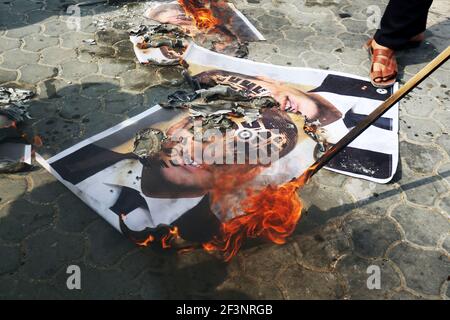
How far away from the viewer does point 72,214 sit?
2.47 metres

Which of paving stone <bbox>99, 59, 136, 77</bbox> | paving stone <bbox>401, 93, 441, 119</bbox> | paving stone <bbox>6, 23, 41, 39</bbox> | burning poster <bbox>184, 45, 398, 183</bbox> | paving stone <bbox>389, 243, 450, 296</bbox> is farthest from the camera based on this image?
paving stone <bbox>6, 23, 41, 39</bbox>

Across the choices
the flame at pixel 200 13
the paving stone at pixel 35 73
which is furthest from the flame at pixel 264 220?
the flame at pixel 200 13

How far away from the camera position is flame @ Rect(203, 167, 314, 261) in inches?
91.3

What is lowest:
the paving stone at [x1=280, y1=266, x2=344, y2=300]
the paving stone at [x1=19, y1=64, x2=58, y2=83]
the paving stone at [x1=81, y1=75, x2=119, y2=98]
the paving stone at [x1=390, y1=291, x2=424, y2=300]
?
the paving stone at [x1=390, y1=291, x2=424, y2=300]

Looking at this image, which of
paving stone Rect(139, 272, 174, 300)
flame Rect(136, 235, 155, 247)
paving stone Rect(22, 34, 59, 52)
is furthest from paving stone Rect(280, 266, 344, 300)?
paving stone Rect(22, 34, 59, 52)

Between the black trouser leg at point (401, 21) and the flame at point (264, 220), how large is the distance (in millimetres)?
1986

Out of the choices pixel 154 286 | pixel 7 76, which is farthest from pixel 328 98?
pixel 7 76

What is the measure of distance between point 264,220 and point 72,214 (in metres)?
1.28

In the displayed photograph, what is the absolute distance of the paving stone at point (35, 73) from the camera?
3.55 meters

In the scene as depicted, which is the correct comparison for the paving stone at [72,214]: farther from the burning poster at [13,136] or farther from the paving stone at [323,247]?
the paving stone at [323,247]

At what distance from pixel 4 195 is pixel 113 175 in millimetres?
747

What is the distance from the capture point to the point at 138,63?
149 inches

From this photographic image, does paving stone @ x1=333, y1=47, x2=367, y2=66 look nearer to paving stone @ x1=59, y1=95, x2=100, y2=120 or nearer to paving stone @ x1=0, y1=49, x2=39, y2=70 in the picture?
paving stone @ x1=59, y1=95, x2=100, y2=120

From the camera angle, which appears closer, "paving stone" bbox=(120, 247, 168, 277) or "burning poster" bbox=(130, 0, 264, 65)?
"paving stone" bbox=(120, 247, 168, 277)
